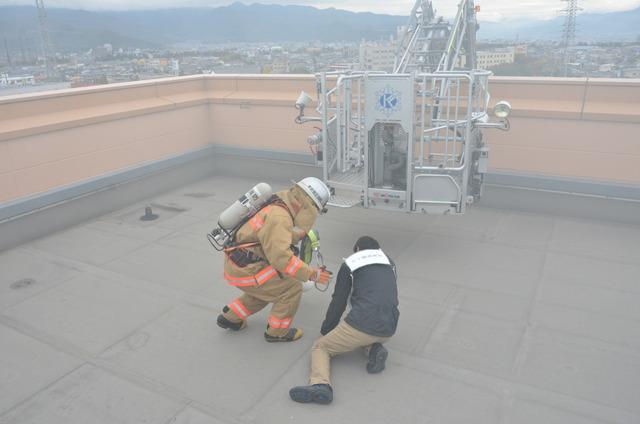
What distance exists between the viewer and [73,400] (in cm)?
385

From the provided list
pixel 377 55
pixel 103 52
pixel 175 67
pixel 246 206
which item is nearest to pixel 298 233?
pixel 246 206

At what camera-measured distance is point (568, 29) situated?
28.3ft

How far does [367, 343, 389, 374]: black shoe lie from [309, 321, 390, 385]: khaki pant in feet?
0.24

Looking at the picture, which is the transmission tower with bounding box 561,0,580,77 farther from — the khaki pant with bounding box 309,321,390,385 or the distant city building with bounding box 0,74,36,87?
the distant city building with bounding box 0,74,36,87

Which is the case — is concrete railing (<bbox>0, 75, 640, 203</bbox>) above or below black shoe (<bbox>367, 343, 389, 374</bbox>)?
above

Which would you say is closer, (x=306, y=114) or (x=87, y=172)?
(x=87, y=172)

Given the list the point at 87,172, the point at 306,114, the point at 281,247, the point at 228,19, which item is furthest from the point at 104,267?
the point at 228,19

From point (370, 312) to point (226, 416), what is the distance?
51.6 inches

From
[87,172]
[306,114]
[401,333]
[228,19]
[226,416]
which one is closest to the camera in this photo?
[226,416]

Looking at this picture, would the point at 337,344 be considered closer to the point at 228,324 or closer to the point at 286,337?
the point at 286,337

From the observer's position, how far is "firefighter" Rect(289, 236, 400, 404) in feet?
12.9

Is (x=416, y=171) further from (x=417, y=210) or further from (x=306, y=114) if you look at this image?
(x=306, y=114)

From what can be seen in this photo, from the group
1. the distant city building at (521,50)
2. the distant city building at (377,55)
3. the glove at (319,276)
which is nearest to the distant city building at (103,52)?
the distant city building at (377,55)

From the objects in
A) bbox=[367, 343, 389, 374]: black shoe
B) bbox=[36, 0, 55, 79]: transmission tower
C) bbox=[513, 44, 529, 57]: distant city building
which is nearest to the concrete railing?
bbox=[513, 44, 529, 57]: distant city building
